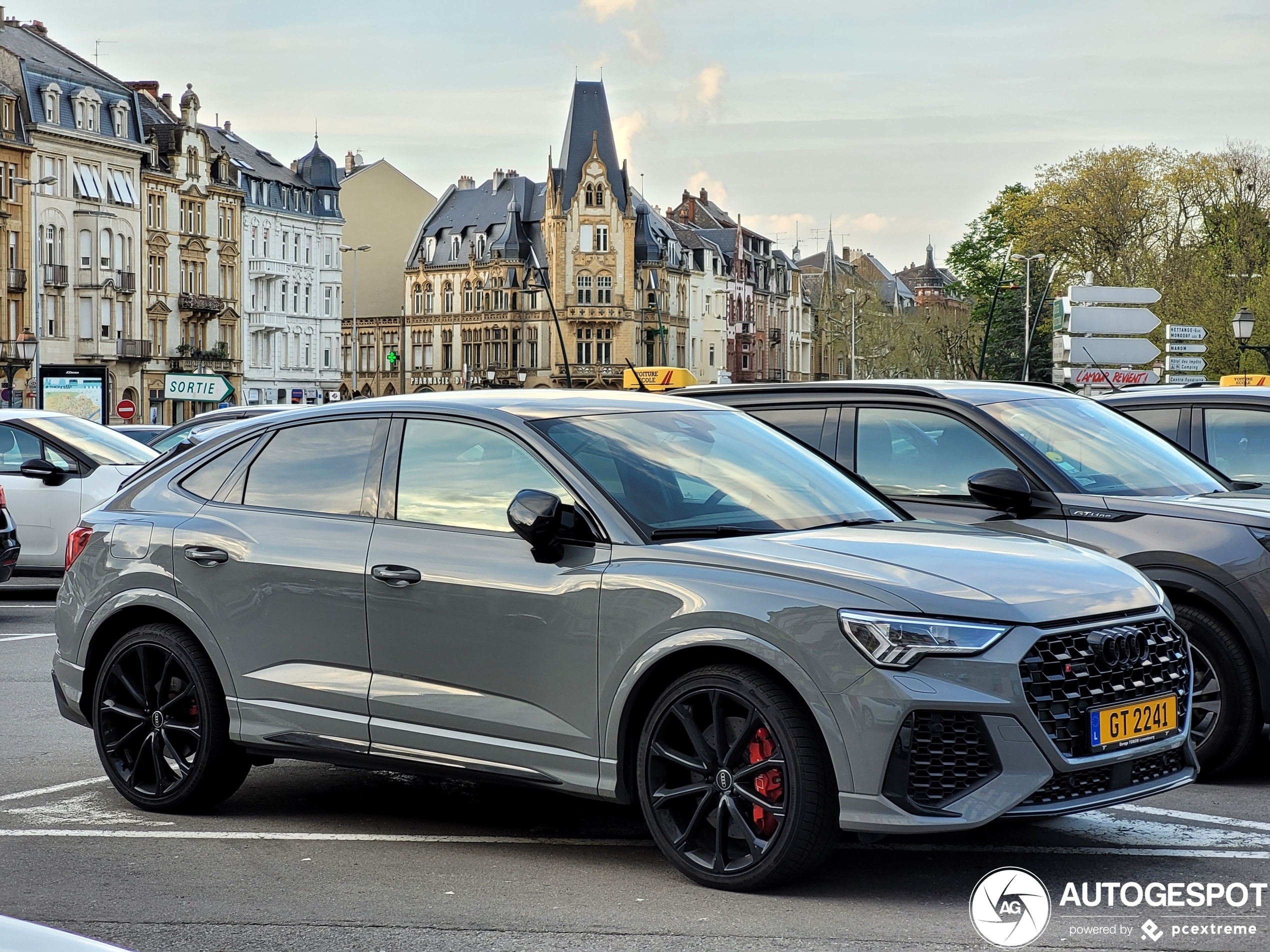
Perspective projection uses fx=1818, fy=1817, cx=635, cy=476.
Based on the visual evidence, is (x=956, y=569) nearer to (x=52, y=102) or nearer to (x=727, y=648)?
(x=727, y=648)

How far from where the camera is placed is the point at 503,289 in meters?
132

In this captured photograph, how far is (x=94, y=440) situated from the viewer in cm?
1741

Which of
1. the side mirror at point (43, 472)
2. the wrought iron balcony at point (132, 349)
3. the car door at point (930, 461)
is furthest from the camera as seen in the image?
the wrought iron balcony at point (132, 349)

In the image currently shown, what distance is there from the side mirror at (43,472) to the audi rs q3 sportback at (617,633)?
940cm

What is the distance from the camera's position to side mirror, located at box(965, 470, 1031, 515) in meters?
Result: 7.88

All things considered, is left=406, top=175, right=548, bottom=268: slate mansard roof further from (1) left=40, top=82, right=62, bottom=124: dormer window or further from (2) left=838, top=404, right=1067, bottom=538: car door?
(2) left=838, top=404, right=1067, bottom=538: car door

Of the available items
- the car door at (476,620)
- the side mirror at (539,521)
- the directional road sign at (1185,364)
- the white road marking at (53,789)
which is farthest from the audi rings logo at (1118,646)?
the directional road sign at (1185,364)

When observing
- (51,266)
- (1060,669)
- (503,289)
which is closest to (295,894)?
(1060,669)

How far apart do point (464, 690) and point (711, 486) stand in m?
1.13

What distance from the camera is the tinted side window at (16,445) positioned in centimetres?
1708

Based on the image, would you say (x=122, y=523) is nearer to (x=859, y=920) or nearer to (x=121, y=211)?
(x=859, y=920)

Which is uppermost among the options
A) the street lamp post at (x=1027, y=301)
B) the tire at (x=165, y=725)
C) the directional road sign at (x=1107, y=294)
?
the street lamp post at (x=1027, y=301)

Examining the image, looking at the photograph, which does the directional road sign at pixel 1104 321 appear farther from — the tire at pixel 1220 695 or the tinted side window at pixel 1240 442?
the tire at pixel 1220 695

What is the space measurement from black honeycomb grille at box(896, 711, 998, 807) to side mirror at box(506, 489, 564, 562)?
1.38 m
